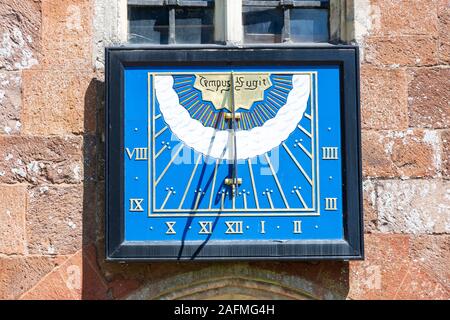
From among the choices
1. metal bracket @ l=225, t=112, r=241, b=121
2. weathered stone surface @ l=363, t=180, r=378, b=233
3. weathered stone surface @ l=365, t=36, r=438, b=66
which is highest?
weathered stone surface @ l=365, t=36, r=438, b=66

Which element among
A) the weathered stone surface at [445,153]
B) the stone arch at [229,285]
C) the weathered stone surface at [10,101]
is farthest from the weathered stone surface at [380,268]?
the weathered stone surface at [10,101]

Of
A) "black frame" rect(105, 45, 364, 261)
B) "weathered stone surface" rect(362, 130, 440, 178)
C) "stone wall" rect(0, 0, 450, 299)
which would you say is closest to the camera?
"black frame" rect(105, 45, 364, 261)

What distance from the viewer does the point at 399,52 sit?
476cm

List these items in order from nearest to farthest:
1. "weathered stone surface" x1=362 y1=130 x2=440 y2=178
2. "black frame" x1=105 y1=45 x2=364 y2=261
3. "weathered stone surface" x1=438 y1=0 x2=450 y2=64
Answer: "black frame" x1=105 y1=45 x2=364 y2=261, "weathered stone surface" x1=362 y1=130 x2=440 y2=178, "weathered stone surface" x1=438 y1=0 x2=450 y2=64

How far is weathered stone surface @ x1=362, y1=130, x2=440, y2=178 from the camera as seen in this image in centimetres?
466

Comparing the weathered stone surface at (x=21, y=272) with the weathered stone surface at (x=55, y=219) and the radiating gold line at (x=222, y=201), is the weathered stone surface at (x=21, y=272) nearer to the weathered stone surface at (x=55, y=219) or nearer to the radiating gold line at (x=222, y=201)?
the weathered stone surface at (x=55, y=219)

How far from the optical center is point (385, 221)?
15.1ft

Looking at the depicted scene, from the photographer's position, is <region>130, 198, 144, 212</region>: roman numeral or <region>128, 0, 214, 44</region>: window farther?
<region>128, 0, 214, 44</region>: window

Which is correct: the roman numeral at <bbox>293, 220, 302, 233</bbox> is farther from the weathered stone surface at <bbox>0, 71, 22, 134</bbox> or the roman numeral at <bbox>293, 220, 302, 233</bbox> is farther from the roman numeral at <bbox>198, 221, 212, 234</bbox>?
the weathered stone surface at <bbox>0, 71, 22, 134</bbox>

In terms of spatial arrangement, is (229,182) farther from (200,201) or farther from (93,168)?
(93,168)

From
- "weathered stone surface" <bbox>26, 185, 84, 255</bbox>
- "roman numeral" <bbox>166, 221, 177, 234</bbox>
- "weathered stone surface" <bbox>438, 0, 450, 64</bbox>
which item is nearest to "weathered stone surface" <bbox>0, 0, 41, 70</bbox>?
"weathered stone surface" <bbox>26, 185, 84, 255</bbox>

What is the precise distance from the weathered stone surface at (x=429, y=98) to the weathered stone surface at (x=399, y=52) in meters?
0.05

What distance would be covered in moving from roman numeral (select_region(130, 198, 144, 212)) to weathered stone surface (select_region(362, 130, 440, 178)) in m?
1.11

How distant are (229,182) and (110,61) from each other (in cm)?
82
